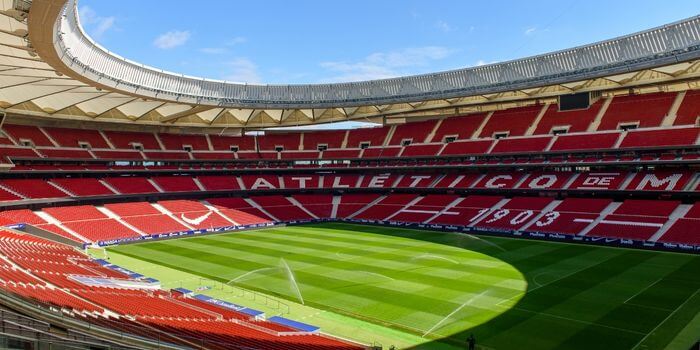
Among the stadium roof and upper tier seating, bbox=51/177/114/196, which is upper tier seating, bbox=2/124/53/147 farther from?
upper tier seating, bbox=51/177/114/196

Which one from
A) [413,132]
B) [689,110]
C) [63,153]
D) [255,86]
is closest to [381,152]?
[413,132]

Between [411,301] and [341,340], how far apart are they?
620 centimetres

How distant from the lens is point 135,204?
52844 millimetres

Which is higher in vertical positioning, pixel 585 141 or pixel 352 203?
pixel 585 141

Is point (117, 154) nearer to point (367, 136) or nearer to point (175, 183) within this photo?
point (175, 183)

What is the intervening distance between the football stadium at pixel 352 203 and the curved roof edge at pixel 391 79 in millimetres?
240

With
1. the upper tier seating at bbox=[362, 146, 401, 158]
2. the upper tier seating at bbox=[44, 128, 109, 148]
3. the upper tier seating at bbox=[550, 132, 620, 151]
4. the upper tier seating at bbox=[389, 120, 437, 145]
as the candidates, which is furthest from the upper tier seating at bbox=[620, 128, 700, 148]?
the upper tier seating at bbox=[44, 128, 109, 148]

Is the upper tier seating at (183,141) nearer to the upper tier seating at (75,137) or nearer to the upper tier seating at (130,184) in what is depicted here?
the upper tier seating at (75,137)

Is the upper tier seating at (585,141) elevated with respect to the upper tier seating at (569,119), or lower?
lower

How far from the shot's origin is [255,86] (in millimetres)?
60438

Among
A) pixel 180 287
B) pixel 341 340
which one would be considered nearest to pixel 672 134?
pixel 341 340

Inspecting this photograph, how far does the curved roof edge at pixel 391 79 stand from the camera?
35.9 m

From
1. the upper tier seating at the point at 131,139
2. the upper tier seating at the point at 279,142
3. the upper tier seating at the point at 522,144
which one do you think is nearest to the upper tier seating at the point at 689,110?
the upper tier seating at the point at 522,144

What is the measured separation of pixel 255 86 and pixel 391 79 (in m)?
17.3
